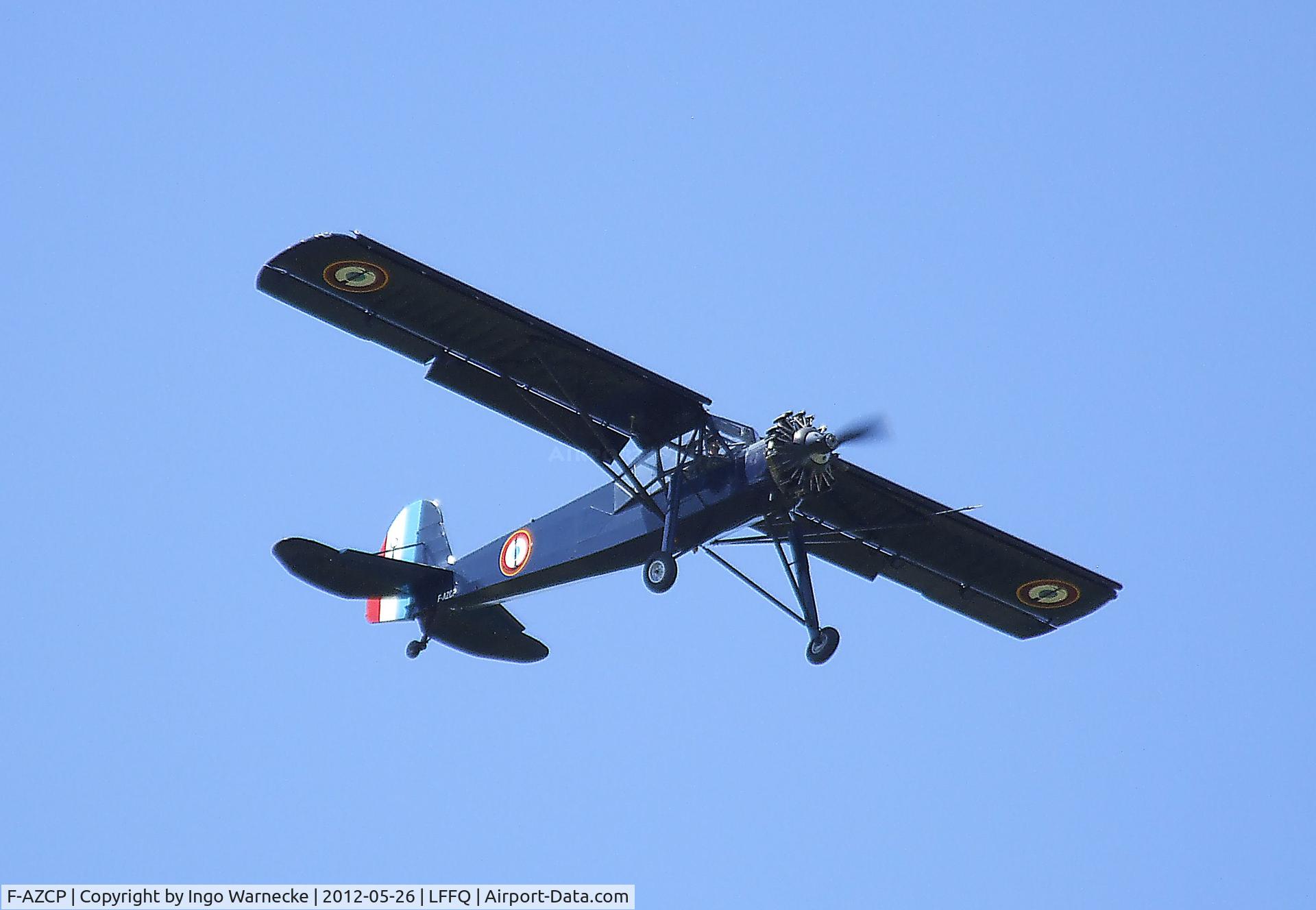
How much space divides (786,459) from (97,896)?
838 cm

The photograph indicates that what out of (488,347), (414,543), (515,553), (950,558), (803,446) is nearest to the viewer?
(803,446)

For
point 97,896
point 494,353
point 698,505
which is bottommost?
point 97,896

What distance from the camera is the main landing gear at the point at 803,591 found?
69.2ft

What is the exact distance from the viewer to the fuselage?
67.8 ft

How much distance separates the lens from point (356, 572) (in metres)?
24.0

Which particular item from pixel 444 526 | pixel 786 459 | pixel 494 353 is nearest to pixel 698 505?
pixel 786 459

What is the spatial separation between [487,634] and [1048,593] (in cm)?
667

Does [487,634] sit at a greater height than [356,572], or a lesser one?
lesser

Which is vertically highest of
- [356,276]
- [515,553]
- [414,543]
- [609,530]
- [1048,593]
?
[414,543]

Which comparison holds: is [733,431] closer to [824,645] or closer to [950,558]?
[824,645]

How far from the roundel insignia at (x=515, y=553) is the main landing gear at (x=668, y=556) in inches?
108

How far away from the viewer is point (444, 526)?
2667 cm

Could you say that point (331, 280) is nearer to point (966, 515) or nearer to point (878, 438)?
point (878, 438)

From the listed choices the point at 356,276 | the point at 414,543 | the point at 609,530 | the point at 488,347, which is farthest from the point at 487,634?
the point at 356,276
